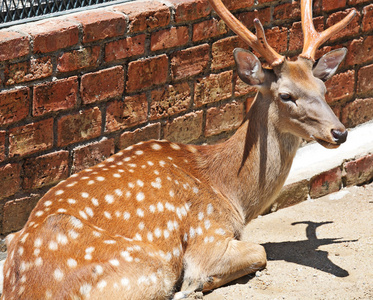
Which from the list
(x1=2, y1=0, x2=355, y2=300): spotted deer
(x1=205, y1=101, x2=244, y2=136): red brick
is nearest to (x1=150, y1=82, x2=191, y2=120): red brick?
(x1=205, y1=101, x2=244, y2=136): red brick

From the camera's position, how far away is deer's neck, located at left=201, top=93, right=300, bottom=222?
417 cm

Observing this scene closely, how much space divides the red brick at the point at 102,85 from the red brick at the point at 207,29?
0.57 m

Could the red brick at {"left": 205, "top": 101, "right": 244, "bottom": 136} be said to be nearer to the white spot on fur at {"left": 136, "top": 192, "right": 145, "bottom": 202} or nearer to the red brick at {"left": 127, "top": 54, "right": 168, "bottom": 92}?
the red brick at {"left": 127, "top": 54, "right": 168, "bottom": 92}

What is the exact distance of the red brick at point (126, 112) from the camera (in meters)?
4.30

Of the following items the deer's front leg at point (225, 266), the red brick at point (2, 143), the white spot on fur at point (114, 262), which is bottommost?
the deer's front leg at point (225, 266)

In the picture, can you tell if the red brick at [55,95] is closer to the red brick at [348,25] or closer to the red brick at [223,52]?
the red brick at [223,52]

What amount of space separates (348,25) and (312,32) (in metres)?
1.03

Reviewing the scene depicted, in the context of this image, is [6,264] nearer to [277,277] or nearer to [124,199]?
[124,199]

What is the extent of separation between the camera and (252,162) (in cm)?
423

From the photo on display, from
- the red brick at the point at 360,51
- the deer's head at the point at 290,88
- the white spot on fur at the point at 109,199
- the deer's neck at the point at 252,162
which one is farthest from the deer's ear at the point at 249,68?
the red brick at the point at 360,51

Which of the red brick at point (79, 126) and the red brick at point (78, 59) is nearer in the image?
the red brick at point (78, 59)

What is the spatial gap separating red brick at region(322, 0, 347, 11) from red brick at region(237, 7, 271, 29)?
0.50 m

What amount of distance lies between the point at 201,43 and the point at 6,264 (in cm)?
186

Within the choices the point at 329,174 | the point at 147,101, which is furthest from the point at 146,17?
the point at 329,174
